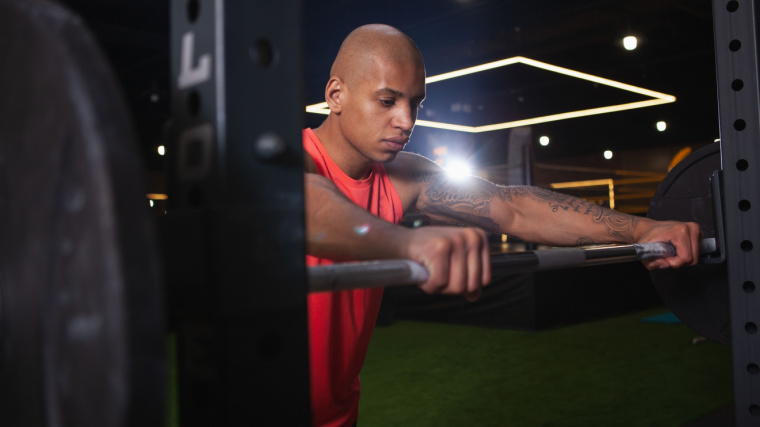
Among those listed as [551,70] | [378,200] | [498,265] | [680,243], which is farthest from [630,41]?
[498,265]

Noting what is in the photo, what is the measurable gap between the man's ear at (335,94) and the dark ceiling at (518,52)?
4934 mm

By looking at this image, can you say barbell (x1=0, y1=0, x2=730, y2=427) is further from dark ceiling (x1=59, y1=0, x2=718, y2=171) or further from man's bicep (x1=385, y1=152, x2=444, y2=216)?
dark ceiling (x1=59, y1=0, x2=718, y2=171)

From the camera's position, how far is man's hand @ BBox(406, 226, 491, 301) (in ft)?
1.97

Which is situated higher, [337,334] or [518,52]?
[518,52]

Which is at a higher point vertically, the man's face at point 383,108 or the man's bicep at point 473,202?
the man's face at point 383,108

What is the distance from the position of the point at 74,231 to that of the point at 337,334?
102 cm

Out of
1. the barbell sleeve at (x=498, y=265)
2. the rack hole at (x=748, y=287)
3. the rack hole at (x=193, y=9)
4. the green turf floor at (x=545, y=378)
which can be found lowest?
the green turf floor at (x=545, y=378)

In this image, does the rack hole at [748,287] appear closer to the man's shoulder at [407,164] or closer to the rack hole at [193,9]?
the man's shoulder at [407,164]

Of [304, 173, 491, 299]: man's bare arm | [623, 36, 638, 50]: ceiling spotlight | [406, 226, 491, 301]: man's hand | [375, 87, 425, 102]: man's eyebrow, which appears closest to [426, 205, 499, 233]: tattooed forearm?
[375, 87, 425, 102]: man's eyebrow

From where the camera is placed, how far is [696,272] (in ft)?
4.40

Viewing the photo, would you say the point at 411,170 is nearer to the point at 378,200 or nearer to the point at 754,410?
the point at 378,200

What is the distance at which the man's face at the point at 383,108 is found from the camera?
1.32 m

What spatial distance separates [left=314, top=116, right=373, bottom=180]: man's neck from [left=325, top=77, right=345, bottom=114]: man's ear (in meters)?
0.04

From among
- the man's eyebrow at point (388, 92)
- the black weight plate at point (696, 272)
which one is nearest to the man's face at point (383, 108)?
the man's eyebrow at point (388, 92)
